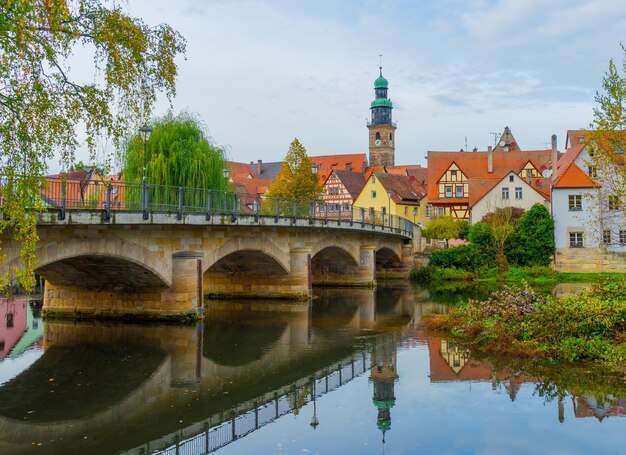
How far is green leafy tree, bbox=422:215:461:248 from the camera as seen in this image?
54344 millimetres

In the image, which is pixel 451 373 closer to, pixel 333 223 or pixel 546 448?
pixel 546 448

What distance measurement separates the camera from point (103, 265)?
2250 cm

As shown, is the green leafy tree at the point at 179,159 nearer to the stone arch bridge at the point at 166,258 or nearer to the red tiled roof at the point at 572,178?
the stone arch bridge at the point at 166,258

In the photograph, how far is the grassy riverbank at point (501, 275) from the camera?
44938 millimetres

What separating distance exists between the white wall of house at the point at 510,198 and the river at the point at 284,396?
111 feet

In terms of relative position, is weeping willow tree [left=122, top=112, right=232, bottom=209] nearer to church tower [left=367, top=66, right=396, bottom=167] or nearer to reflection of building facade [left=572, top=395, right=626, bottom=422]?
reflection of building facade [left=572, top=395, right=626, bottom=422]

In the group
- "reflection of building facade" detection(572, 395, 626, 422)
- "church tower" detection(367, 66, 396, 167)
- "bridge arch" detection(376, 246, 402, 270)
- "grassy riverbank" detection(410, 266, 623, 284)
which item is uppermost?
"church tower" detection(367, 66, 396, 167)

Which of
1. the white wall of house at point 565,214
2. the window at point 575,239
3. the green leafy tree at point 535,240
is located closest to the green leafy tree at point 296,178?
the green leafy tree at point 535,240

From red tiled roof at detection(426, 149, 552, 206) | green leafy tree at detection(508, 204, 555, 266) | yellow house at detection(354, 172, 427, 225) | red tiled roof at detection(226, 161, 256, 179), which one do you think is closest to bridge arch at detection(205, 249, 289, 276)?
green leafy tree at detection(508, 204, 555, 266)

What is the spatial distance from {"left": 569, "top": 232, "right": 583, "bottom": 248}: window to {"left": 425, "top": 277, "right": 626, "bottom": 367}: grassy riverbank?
28.6 metres

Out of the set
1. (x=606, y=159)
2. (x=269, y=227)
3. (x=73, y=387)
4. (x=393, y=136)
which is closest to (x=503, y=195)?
(x=269, y=227)

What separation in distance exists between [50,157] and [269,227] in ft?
62.9

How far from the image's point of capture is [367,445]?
11062 mm

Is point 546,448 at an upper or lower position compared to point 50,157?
lower
